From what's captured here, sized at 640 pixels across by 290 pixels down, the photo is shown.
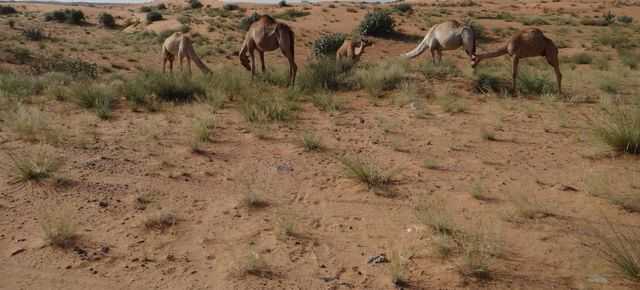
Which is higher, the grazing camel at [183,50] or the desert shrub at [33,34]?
the grazing camel at [183,50]

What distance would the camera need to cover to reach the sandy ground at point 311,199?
159 inches

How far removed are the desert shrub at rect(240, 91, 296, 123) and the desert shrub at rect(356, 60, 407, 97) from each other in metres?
2.34

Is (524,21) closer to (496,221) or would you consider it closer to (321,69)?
(321,69)

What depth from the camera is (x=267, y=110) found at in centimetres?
866

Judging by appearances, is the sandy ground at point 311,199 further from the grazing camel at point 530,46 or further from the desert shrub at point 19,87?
the grazing camel at point 530,46

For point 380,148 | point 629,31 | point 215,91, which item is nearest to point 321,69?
point 215,91

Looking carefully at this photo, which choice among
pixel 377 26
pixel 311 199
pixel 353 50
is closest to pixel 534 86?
pixel 353 50

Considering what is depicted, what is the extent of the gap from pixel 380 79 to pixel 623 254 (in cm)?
777

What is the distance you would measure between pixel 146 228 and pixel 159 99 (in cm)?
608

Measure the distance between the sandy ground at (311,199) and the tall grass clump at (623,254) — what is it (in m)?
0.08

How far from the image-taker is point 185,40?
13977 millimetres

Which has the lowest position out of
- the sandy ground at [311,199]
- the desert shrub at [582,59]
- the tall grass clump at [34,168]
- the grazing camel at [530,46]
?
the desert shrub at [582,59]

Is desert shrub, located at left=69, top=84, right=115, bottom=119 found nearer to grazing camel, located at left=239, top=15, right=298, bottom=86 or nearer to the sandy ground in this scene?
the sandy ground

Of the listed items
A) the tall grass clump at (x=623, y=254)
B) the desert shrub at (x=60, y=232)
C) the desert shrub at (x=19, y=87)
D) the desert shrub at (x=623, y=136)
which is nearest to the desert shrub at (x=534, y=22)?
the desert shrub at (x=623, y=136)
